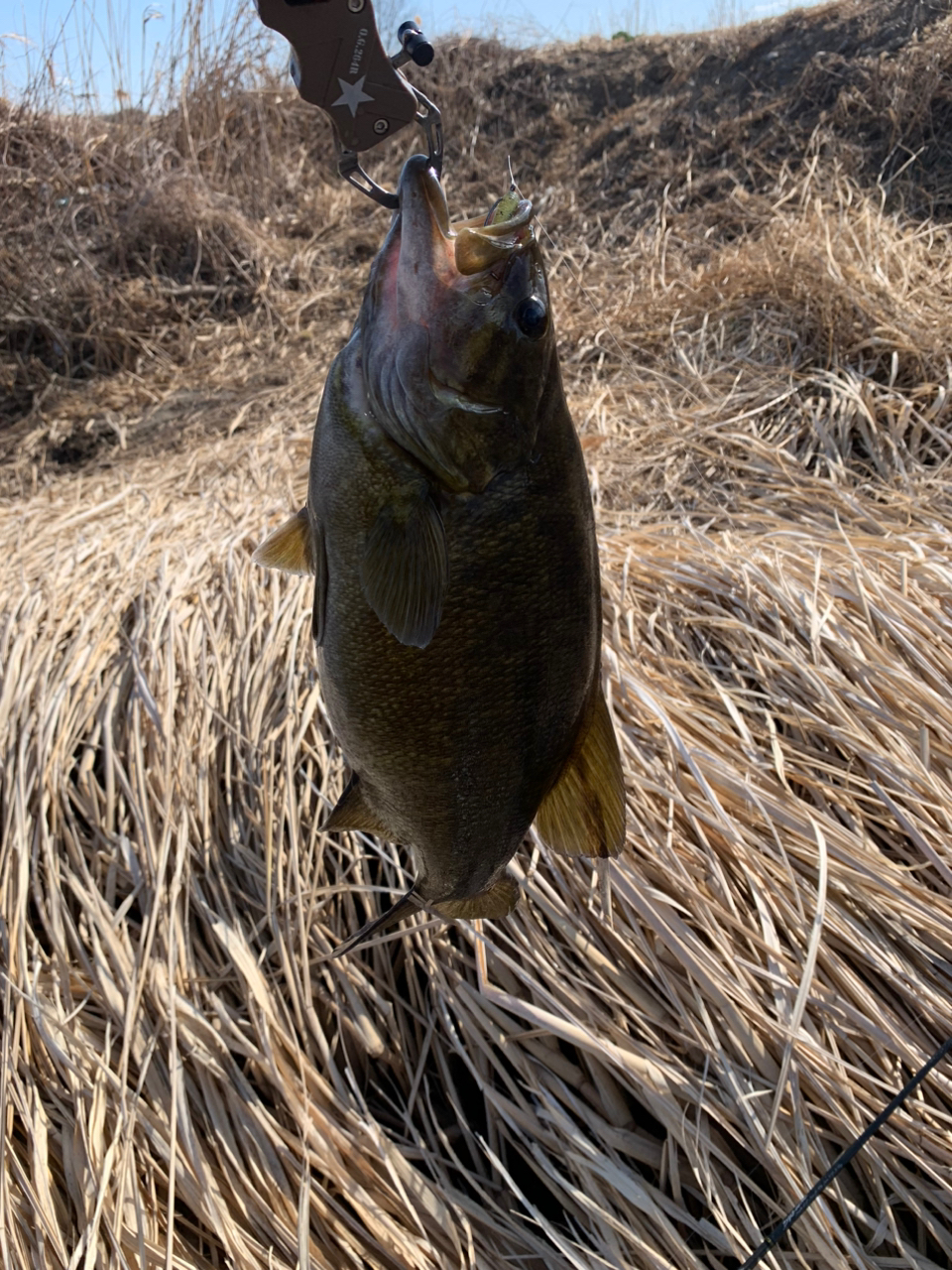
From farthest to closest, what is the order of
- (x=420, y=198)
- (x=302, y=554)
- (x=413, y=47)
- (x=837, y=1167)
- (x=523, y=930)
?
(x=523, y=930)
(x=837, y=1167)
(x=302, y=554)
(x=413, y=47)
(x=420, y=198)

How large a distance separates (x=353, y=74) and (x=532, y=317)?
39 centimetres

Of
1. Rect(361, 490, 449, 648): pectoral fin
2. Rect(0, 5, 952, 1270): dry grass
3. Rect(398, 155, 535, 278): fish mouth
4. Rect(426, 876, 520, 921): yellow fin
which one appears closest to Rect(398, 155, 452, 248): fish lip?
Rect(398, 155, 535, 278): fish mouth

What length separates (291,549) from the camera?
51.1 inches

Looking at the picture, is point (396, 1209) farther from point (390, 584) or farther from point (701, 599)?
point (701, 599)

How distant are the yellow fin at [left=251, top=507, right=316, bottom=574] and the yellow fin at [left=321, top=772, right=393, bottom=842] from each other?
328 millimetres

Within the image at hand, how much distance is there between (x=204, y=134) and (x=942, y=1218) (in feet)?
26.9

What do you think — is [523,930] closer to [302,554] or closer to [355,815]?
[355,815]

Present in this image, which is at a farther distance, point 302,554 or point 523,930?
point 523,930

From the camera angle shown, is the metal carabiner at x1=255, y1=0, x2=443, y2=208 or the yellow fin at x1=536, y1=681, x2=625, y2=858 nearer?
the metal carabiner at x1=255, y1=0, x2=443, y2=208

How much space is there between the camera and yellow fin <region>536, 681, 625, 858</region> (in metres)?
1.22

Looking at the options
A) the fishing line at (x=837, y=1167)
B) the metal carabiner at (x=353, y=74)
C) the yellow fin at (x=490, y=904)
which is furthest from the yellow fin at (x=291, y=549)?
the fishing line at (x=837, y=1167)

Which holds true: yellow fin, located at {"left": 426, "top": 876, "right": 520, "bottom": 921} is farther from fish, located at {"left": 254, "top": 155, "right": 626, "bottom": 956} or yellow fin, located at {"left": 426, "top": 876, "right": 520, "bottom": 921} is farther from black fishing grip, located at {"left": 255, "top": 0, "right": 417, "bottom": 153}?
black fishing grip, located at {"left": 255, "top": 0, "right": 417, "bottom": 153}

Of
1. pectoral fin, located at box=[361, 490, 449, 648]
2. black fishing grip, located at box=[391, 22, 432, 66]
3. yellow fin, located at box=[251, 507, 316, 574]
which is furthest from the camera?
yellow fin, located at box=[251, 507, 316, 574]

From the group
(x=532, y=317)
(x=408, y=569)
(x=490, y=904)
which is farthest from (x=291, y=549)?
(x=490, y=904)
